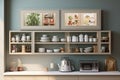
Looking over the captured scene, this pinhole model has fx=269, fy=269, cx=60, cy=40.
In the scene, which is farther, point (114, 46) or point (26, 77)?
point (114, 46)

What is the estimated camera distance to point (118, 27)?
5645 mm

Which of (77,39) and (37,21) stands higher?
(37,21)

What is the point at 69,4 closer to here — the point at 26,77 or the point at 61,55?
the point at 61,55

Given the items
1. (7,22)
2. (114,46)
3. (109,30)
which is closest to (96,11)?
(109,30)

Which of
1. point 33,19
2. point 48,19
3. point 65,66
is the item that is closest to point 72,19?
point 48,19

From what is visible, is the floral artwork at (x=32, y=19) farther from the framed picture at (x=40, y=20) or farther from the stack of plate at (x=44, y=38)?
the stack of plate at (x=44, y=38)

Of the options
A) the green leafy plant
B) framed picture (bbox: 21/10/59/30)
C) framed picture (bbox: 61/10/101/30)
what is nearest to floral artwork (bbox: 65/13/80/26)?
framed picture (bbox: 61/10/101/30)

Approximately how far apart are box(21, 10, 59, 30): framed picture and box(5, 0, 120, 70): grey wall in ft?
0.44

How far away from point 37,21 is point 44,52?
666 mm

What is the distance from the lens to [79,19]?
221 inches

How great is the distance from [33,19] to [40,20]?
0.49ft

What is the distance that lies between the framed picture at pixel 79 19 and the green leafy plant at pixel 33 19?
525 millimetres

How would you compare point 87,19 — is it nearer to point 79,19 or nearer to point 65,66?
point 79,19

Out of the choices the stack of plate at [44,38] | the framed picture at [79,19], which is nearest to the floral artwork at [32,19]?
the stack of plate at [44,38]
